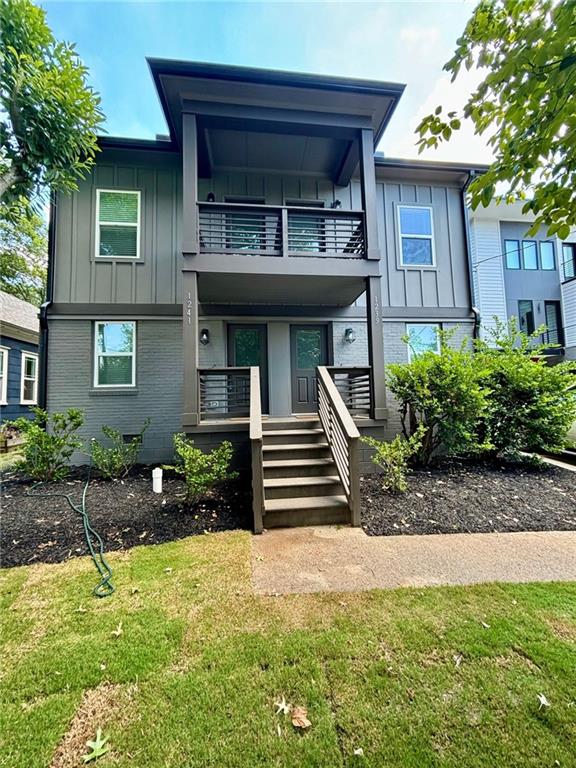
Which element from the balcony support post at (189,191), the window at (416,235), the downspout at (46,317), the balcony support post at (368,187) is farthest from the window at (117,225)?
the window at (416,235)

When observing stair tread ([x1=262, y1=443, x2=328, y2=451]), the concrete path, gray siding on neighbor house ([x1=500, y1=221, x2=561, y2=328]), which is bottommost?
the concrete path

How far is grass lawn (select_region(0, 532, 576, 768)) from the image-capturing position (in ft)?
5.46

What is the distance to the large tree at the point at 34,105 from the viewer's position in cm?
396

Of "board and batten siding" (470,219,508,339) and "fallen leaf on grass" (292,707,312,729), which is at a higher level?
"board and batten siding" (470,219,508,339)

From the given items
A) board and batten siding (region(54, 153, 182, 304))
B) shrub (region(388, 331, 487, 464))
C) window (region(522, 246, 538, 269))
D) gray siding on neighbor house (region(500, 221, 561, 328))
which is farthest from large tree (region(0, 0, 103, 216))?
window (region(522, 246, 538, 269))

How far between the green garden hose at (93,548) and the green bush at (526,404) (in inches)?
253

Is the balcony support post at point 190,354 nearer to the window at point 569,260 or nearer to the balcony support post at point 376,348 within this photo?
the balcony support post at point 376,348

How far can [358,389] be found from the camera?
23.5ft

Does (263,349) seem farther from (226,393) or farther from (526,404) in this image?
(526,404)

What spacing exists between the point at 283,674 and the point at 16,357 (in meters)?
14.8

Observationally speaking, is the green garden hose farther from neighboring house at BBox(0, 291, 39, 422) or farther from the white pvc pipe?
neighboring house at BBox(0, 291, 39, 422)

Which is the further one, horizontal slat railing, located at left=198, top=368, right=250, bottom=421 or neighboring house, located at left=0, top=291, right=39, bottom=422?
neighboring house, located at left=0, top=291, right=39, bottom=422

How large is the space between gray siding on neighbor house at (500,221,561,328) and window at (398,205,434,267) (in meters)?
7.81

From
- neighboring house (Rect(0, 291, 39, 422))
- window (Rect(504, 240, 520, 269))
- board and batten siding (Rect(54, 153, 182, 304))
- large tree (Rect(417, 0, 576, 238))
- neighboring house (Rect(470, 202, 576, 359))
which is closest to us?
large tree (Rect(417, 0, 576, 238))
